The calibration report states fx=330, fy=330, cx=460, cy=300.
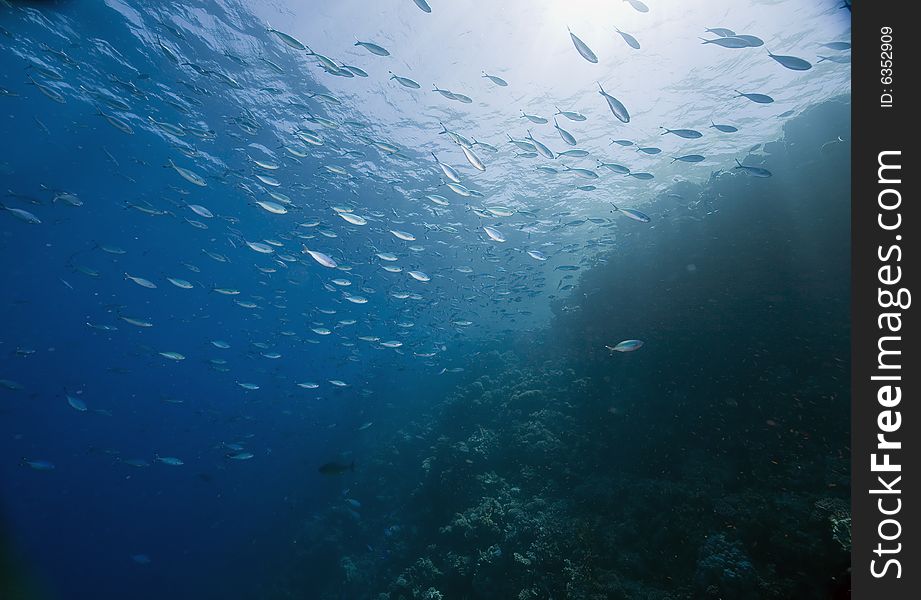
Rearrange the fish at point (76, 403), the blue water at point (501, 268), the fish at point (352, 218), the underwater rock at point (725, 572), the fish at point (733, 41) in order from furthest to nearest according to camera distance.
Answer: the fish at point (76, 403) < the fish at point (352, 218) < the blue water at point (501, 268) < the fish at point (733, 41) < the underwater rock at point (725, 572)

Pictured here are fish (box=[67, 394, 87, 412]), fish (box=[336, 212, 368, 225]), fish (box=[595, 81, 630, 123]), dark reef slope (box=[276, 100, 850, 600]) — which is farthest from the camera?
fish (box=[67, 394, 87, 412])

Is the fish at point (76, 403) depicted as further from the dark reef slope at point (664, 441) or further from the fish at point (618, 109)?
the fish at point (618, 109)

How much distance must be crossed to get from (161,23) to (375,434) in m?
23.8

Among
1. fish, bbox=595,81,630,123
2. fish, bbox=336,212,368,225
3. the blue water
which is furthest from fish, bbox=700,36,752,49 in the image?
fish, bbox=336,212,368,225

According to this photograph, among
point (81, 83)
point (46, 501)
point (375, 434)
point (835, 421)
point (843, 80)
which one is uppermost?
point (843, 80)

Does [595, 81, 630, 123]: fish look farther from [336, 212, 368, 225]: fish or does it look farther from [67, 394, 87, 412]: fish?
[67, 394, 87, 412]: fish

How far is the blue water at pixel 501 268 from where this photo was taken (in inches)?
304

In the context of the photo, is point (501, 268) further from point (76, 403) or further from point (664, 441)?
point (76, 403)

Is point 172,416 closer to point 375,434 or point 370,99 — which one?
Result: point 375,434

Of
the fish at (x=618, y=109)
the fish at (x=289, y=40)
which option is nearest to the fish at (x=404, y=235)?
the fish at (x=289, y=40)

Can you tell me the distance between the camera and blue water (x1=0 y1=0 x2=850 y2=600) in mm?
7730

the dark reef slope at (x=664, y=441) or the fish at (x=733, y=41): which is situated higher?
the fish at (x=733, y=41)

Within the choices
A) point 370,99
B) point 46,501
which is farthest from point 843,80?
point 46,501

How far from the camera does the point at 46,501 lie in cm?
4103
